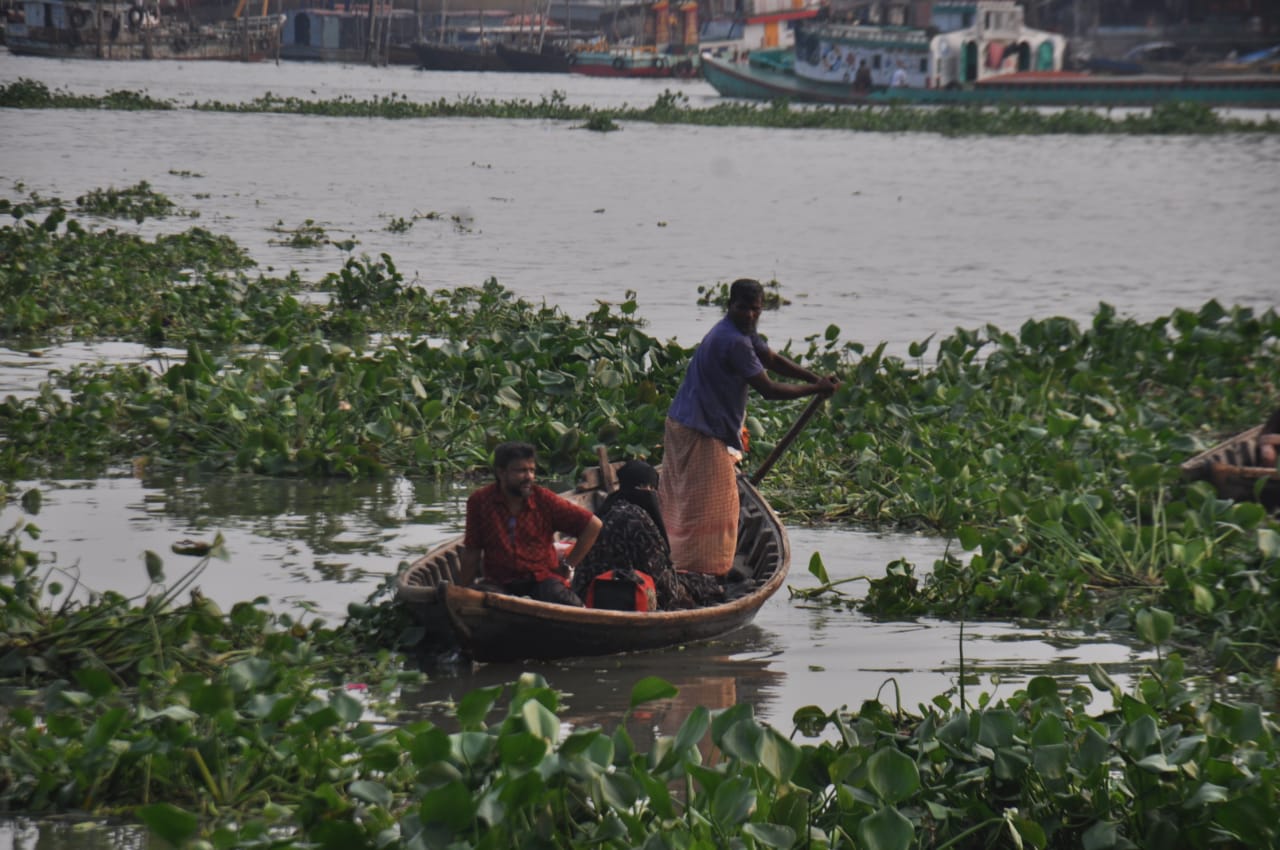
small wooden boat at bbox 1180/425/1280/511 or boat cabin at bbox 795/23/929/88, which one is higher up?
boat cabin at bbox 795/23/929/88

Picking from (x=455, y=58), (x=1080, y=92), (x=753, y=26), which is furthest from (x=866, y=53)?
(x=455, y=58)

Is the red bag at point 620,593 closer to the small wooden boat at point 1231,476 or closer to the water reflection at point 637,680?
the water reflection at point 637,680

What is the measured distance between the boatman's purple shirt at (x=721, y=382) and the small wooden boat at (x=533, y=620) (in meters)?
0.66

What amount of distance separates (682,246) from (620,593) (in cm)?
1892

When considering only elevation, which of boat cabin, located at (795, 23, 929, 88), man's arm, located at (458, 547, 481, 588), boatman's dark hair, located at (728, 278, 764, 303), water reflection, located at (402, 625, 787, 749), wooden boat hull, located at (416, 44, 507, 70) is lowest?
water reflection, located at (402, 625, 787, 749)

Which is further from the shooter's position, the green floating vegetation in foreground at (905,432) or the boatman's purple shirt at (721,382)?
the green floating vegetation in foreground at (905,432)

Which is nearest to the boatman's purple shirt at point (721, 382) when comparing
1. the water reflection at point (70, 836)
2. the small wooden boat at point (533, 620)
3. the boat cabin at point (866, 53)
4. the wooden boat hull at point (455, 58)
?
the small wooden boat at point (533, 620)

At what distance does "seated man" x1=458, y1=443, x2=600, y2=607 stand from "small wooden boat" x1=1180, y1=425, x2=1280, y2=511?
341cm

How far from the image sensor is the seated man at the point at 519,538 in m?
6.13

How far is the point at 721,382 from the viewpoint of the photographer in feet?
22.5

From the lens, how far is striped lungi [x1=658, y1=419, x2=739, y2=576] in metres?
7.01

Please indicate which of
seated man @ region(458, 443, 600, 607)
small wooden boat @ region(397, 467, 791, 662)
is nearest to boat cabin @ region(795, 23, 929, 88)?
small wooden boat @ region(397, 467, 791, 662)

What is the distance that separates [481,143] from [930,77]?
18.2m

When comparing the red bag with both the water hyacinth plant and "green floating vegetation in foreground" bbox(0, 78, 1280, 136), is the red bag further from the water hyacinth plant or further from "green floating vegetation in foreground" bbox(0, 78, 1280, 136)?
"green floating vegetation in foreground" bbox(0, 78, 1280, 136)
